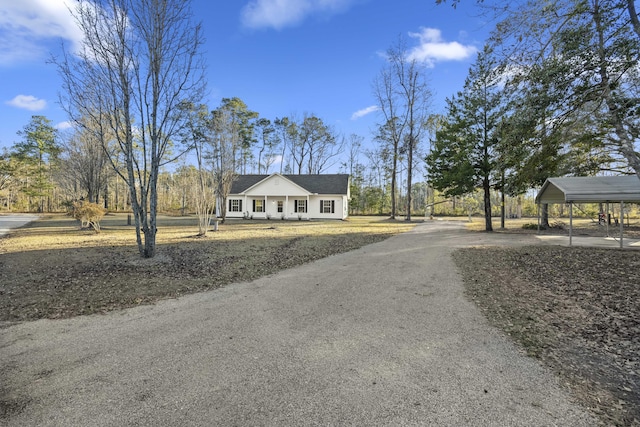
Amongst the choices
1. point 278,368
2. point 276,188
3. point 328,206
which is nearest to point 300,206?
point 328,206

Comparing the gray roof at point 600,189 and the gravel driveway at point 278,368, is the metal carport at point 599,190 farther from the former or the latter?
the gravel driveway at point 278,368

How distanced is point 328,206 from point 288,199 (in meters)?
4.11

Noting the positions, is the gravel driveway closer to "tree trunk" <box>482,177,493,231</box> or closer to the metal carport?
the metal carport

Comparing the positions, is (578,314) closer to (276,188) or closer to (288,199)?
(288,199)

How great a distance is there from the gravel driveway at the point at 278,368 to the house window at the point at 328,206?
26.0 metres

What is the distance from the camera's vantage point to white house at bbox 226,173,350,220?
31125 millimetres

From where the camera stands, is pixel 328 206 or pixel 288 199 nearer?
pixel 328 206

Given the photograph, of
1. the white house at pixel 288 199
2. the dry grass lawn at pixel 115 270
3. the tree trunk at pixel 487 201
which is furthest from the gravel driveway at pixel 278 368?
the white house at pixel 288 199

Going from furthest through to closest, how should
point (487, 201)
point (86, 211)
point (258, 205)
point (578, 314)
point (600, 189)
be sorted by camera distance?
point (258, 205) → point (487, 201) → point (86, 211) → point (600, 189) → point (578, 314)

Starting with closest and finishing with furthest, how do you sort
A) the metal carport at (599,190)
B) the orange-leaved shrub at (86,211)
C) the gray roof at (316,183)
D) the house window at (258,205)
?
the metal carport at (599,190)
the orange-leaved shrub at (86,211)
the gray roof at (316,183)
the house window at (258,205)

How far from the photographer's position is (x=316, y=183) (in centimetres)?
3300

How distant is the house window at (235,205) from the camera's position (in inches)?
1293

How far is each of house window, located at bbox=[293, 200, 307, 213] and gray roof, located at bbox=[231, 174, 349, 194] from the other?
1.42m

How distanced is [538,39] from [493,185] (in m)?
14.2
